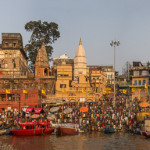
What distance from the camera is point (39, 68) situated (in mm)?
77625

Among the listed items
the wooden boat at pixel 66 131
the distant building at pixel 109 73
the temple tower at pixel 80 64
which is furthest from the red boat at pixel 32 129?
the distant building at pixel 109 73

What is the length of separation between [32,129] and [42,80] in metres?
27.5

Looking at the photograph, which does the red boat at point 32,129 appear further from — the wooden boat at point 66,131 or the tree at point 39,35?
the tree at point 39,35

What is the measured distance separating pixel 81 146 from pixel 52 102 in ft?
86.5

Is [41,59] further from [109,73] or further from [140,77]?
[109,73]

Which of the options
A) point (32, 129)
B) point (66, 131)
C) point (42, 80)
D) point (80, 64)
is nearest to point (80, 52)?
point (80, 64)

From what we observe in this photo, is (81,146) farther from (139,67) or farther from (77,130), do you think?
(139,67)

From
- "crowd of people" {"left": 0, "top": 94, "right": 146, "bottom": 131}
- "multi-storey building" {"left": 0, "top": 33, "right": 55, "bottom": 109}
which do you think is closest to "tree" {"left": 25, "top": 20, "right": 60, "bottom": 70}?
"multi-storey building" {"left": 0, "top": 33, "right": 55, "bottom": 109}

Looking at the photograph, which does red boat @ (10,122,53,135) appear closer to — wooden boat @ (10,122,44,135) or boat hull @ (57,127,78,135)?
wooden boat @ (10,122,44,135)

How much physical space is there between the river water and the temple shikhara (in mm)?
18424

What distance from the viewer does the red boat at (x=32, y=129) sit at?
49281 millimetres

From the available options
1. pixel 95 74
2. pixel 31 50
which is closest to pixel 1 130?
pixel 95 74

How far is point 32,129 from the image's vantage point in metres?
49.6

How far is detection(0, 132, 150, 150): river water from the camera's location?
4112 cm
